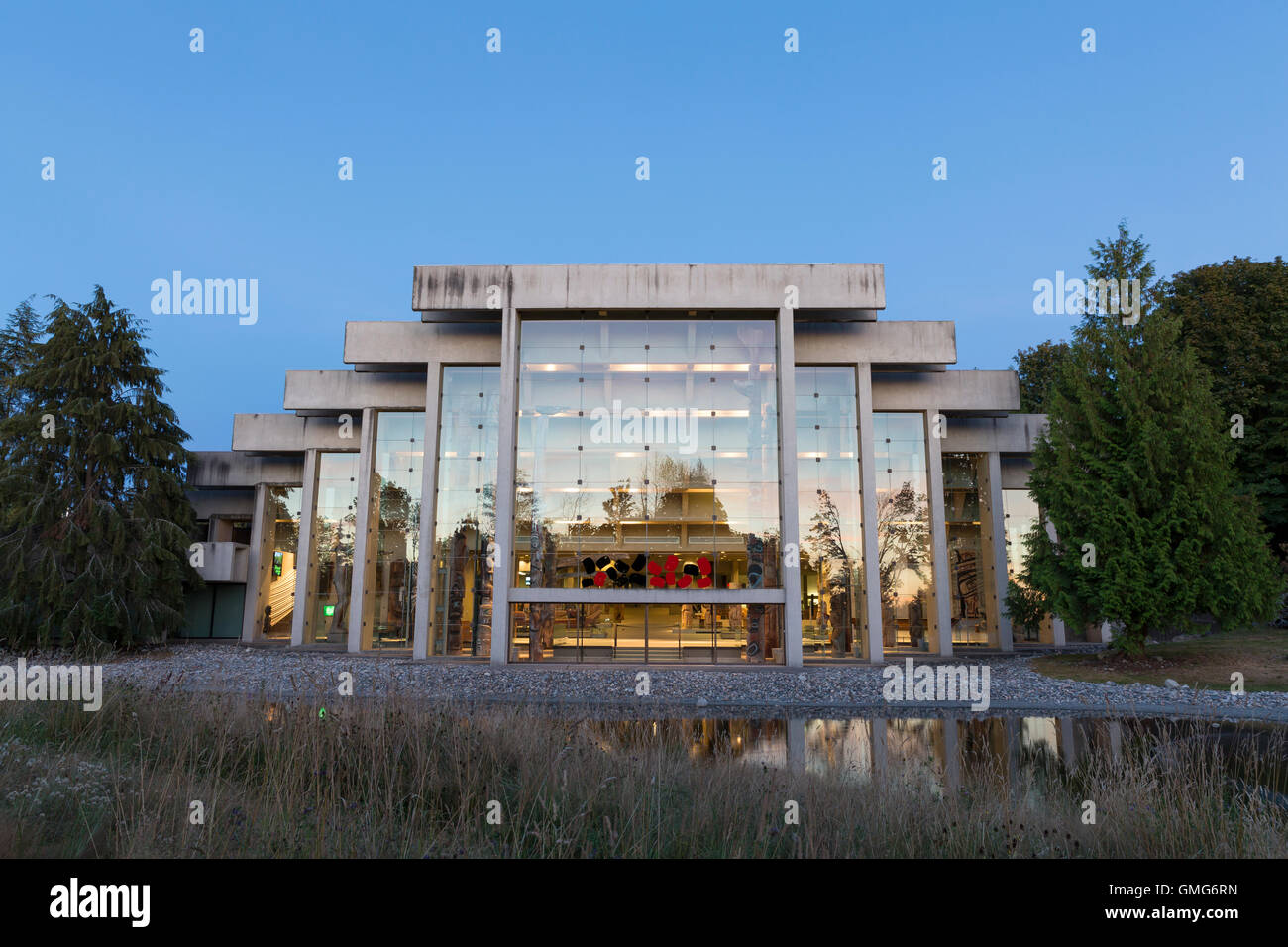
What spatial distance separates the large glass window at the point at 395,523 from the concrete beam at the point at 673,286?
6204 millimetres

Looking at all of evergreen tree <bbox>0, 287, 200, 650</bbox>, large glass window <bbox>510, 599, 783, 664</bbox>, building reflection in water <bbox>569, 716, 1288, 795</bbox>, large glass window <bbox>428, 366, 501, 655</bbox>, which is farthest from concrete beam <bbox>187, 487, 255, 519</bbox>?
building reflection in water <bbox>569, 716, 1288, 795</bbox>

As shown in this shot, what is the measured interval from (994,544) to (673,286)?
16.9 m

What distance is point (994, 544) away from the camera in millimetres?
29609

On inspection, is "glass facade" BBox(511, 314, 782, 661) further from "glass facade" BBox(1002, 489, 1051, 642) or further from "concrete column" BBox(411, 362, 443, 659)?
"glass facade" BBox(1002, 489, 1051, 642)

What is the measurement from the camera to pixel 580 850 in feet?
18.0

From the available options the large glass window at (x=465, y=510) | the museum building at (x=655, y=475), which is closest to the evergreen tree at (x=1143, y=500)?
the museum building at (x=655, y=475)

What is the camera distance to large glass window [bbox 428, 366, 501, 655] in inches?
1043

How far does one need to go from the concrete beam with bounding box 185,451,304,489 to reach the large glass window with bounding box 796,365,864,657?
2262cm

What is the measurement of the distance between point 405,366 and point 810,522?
16856 millimetres

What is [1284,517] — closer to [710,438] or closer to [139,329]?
[710,438]

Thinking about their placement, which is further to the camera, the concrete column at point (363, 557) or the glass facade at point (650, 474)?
the concrete column at point (363, 557)

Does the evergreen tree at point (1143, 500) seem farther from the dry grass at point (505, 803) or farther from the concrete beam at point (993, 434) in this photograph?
the dry grass at point (505, 803)

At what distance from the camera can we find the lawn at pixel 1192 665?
1919 centimetres

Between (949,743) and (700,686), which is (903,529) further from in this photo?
(949,743)
